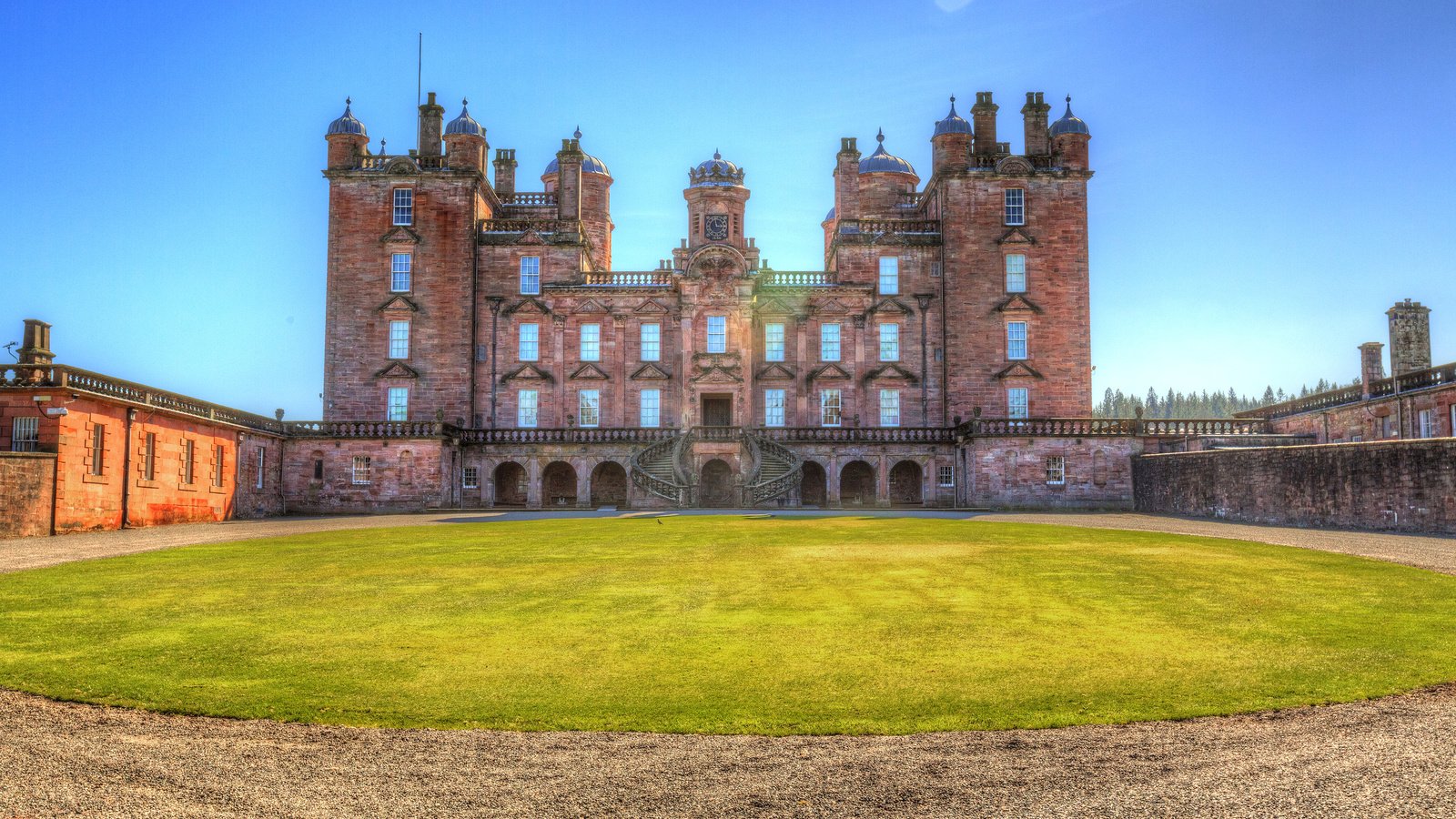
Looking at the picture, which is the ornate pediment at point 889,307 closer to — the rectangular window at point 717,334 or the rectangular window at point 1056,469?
the rectangular window at point 717,334

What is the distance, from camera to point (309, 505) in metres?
47.2

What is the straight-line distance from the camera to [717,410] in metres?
54.1

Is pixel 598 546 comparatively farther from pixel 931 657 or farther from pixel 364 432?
pixel 364 432

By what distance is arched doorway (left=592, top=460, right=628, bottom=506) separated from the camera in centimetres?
5206

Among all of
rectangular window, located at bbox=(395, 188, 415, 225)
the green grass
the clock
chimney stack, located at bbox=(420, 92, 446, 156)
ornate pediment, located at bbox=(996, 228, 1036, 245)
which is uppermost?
chimney stack, located at bbox=(420, 92, 446, 156)

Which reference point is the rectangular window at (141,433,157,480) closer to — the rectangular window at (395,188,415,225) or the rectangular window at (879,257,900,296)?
Answer: the rectangular window at (395,188,415,225)

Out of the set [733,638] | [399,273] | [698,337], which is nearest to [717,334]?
[698,337]

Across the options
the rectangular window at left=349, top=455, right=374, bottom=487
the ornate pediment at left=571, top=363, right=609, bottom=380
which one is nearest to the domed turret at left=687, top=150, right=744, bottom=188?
the ornate pediment at left=571, top=363, right=609, bottom=380

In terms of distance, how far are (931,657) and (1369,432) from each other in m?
41.2

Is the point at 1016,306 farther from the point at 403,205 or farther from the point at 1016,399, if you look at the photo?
the point at 403,205

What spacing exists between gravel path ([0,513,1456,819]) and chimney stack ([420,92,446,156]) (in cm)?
4921

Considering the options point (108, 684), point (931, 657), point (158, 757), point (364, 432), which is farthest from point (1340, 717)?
point (364, 432)

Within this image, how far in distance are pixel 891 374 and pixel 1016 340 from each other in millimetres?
6609

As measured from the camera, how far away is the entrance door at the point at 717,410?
5370 centimetres
